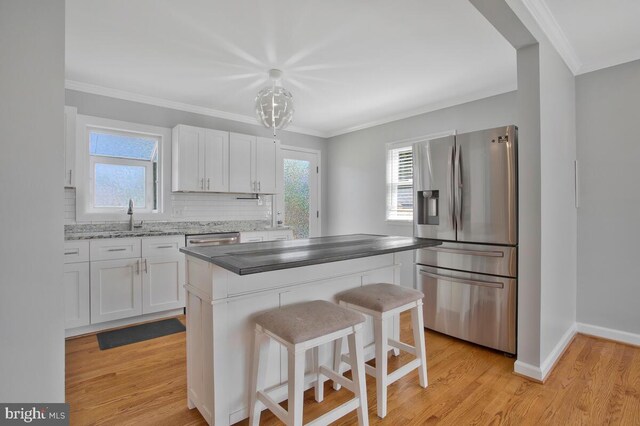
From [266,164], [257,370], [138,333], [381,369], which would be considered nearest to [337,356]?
[381,369]

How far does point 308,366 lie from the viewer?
2082 millimetres

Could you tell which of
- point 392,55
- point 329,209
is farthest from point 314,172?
point 392,55

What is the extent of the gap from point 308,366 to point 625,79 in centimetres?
358

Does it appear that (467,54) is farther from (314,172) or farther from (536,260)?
(314,172)

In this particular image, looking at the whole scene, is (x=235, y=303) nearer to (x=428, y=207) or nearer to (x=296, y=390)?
(x=296, y=390)

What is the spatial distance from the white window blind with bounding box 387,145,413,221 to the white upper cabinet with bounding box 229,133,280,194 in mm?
1686

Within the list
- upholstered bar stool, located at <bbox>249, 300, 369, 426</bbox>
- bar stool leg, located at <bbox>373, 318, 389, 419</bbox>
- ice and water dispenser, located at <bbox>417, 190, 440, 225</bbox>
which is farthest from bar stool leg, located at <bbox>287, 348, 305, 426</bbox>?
ice and water dispenser, located at <bbox>417, 190, 440, 225</bbox>

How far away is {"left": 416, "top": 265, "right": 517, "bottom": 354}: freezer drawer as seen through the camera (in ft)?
8.61

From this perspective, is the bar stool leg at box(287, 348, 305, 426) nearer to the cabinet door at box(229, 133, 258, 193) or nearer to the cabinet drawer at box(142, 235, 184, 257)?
the cabinet drawer at box(142, 235, 184, 257)

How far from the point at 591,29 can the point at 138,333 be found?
4.62 m

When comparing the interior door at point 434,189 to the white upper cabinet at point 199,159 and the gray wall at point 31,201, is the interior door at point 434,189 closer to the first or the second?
the white upper cabinet at point 199,159

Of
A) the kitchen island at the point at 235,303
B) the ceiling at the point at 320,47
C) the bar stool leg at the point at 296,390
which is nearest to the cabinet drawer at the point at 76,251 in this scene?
the ceiling at the point at 320,47

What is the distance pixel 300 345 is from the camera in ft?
4.82

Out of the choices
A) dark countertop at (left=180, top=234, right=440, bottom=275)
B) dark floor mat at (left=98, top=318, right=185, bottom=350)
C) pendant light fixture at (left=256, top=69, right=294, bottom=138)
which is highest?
pendant light fixture at (left=256, top=69, right=294, bottom=138)
